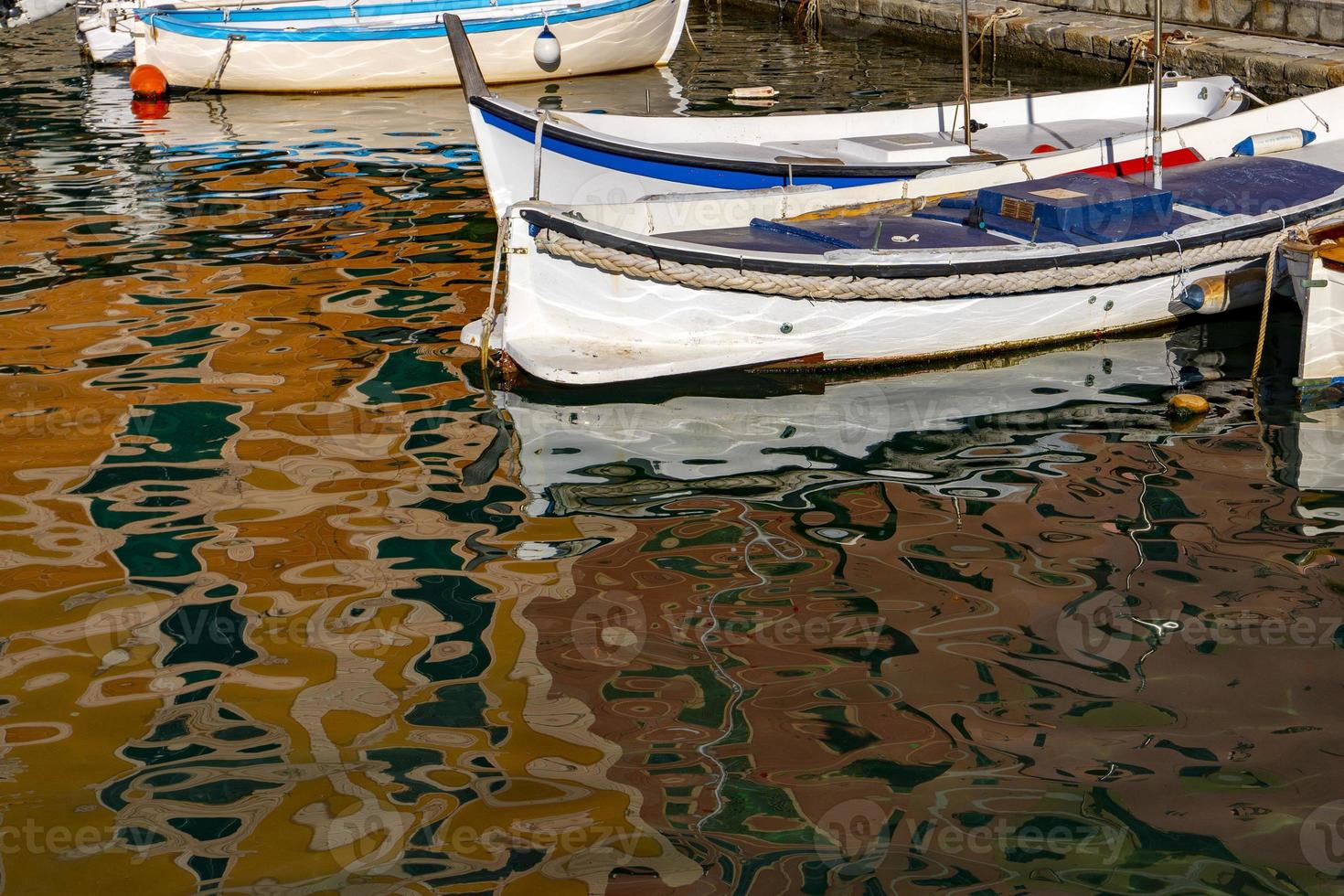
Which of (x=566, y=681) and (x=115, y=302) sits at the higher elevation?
Answer: (x=115, y=302)

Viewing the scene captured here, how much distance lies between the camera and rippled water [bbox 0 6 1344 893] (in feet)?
14.2

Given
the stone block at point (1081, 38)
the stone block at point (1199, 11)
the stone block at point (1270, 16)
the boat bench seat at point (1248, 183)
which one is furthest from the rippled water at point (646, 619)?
the stone block at point (1081, 38)

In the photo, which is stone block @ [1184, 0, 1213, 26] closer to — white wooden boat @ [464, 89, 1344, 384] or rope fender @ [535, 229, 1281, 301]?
white wooden boat @ [464, 89, 1344, 384]

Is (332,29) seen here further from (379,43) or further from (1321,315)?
(1321,315)

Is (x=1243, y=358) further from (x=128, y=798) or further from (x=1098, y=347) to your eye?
(x=128, y=798)

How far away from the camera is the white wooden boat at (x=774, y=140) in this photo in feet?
32.1

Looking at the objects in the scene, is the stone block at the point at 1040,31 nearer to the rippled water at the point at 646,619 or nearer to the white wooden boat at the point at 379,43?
the white wooden boat at the point at 379,43

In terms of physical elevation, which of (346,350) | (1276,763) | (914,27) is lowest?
(1276,763)

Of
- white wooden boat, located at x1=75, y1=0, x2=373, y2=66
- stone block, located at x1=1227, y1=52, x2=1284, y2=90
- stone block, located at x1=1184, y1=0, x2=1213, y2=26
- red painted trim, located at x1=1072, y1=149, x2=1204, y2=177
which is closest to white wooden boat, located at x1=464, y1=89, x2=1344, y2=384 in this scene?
red painted trim, located at x1=1072, y1=149, x2=1204, y2=177

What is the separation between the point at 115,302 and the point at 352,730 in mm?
6136

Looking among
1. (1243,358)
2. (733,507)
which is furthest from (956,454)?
(1243,358)

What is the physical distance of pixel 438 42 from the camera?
19.2m

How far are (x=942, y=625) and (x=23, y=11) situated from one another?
25.8 meters

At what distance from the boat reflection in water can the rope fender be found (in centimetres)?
58
